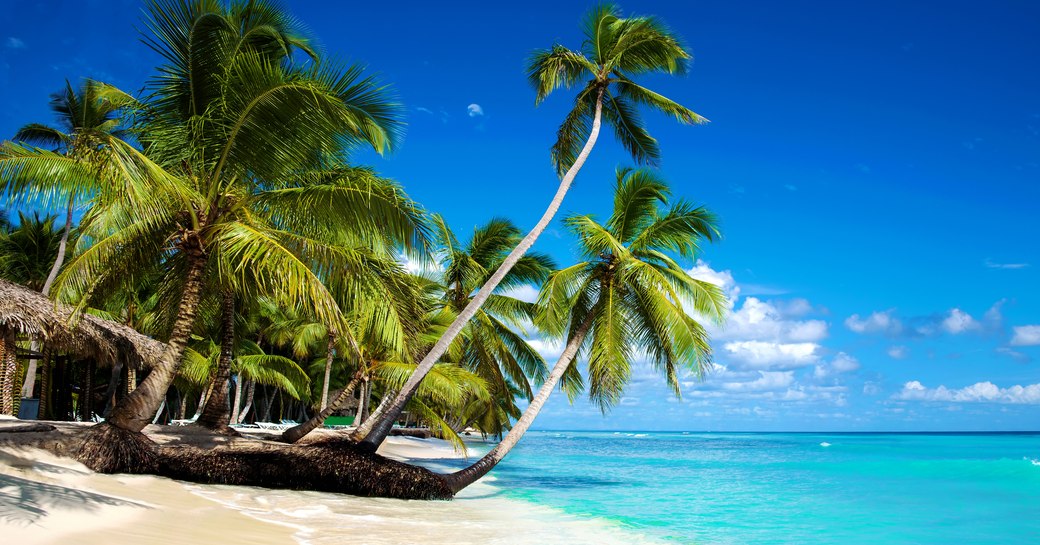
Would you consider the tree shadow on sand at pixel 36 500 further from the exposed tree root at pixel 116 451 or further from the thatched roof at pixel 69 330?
the thatched roof at pixel 69 330

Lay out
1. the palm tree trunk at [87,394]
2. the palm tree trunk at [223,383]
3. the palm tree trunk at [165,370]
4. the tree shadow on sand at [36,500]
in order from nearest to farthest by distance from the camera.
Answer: the tree shadow on sand at [36,500] < the palm tree trunk at [165,370] < the palm tree trunk at [223,383] < the palm tree trunk at [87,394]

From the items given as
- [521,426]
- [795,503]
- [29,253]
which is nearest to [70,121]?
[29,253]

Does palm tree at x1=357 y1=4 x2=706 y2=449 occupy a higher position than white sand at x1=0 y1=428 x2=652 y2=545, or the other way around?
palm tree at x1=357 y1=4 x2=706 y2=449

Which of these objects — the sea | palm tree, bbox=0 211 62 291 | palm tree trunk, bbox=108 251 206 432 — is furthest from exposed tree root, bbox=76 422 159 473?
palm tree, bbox=0 211 62 291

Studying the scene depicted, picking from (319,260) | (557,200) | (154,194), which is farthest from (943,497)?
(154,194)

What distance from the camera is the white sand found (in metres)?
5.04

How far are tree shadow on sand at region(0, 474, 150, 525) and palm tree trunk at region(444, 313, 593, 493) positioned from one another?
18.5ft

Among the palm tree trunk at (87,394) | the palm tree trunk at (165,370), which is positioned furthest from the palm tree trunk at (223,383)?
the palm tree trunk at (87,394)

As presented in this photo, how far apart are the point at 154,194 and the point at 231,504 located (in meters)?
3.87

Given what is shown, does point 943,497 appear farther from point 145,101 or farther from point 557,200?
point 145,101

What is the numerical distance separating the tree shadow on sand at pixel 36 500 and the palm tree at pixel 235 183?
296cm

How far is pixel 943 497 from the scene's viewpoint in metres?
17.2

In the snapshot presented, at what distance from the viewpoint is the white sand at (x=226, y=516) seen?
5043 mm

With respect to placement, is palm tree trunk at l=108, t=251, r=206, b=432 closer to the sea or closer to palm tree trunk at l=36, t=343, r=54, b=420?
the sea
